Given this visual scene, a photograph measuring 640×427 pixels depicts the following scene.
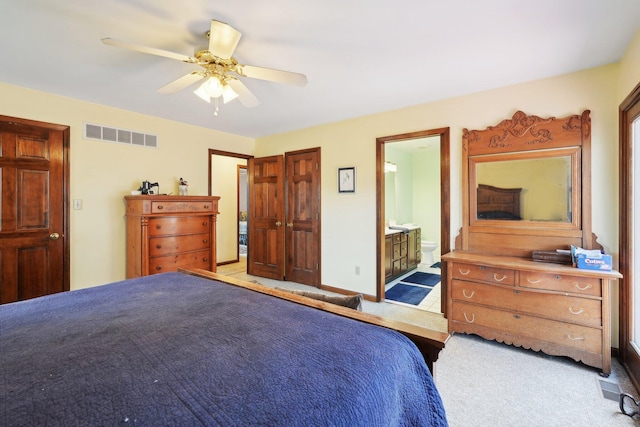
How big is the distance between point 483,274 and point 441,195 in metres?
0.98

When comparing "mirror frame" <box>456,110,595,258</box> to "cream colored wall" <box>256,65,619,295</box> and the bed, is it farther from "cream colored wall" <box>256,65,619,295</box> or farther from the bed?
the bed

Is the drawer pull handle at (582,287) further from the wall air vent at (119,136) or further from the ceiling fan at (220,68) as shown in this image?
the wall air vent at (119,136)

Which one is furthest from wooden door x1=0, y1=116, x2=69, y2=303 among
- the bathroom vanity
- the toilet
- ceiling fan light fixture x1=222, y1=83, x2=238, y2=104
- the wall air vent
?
the toilet

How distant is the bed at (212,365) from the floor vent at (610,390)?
174cm

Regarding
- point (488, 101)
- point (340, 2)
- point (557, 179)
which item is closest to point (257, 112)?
point (340, 2)

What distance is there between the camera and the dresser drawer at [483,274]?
2.43 metres

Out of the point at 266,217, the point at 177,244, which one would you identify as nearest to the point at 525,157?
the point at 266,217

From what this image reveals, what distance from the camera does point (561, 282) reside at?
222 cm

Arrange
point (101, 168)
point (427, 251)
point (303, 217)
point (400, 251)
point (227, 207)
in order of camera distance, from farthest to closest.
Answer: point (227, 207) < point (427, 251) < point (400, 251) < point (303, 217) < point (101, 168)

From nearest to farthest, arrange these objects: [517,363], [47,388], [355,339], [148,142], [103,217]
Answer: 1. [47,388]
2. [355,339]
3. [517,363]
4. [103,217]
5. [148,142]

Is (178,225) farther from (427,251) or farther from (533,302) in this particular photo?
(427,251)

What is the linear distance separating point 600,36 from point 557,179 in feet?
3.69

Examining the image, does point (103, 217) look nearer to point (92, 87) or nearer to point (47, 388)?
point (92, 87)

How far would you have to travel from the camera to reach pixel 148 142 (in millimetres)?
3791
